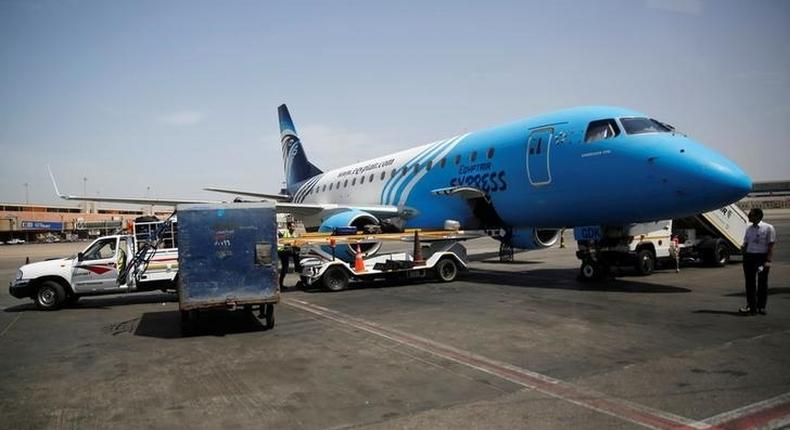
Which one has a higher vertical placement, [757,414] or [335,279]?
[335,279]

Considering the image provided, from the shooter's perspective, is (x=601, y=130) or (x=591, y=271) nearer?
(x=601, y=130)

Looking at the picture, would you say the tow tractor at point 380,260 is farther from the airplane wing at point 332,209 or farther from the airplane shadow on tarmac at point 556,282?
the airplane wing at point 332,209

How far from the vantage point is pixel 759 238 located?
29.9 feet

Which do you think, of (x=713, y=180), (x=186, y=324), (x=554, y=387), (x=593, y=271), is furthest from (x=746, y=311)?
(x=186, y=324)

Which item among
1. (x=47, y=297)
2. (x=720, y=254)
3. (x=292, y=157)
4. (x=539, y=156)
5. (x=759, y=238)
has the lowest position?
(x=47, y=297)

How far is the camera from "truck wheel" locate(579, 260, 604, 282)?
14.5m

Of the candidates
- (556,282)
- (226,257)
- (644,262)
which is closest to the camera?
(226,257)

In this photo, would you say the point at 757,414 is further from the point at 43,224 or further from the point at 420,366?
the point at 43,224

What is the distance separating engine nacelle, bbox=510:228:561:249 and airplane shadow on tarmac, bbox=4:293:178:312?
9770 millimetres

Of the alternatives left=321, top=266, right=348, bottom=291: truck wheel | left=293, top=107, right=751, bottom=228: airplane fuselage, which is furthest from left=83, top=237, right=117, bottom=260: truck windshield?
left=293, top=107, right=751, bottom=228: airplane fuselage

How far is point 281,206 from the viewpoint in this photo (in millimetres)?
19578

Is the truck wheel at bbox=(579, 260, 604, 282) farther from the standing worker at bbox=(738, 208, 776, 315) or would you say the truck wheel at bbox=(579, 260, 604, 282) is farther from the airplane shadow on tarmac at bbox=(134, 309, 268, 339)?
the airplane shadow on tarmac at bbox=(134, 309, 268, 339)

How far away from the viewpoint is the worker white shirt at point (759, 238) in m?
9.01

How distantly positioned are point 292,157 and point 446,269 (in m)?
18.5
